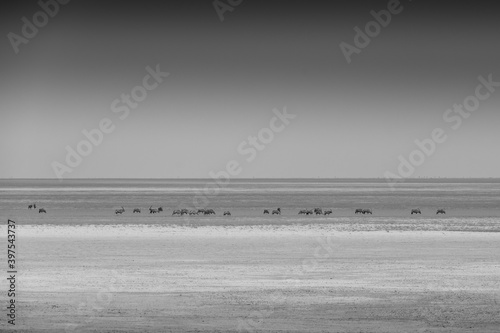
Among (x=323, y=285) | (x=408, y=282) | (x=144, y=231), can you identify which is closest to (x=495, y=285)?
(x=408, y=282)

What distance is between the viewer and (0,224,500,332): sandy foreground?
65.4 feet

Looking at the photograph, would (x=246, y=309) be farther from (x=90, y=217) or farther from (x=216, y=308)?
(x=90, y=217)

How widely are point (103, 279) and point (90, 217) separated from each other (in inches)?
1471

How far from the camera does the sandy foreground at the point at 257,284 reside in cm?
1994

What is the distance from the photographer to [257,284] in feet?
84.7

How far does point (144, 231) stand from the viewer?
47.9m
